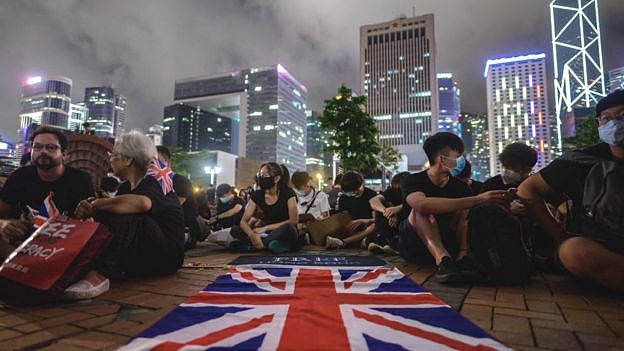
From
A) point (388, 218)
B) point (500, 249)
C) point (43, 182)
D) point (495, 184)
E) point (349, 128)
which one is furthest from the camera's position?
point (349, 128)

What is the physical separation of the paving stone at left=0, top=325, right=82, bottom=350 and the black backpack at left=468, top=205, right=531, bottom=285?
2.80 metres

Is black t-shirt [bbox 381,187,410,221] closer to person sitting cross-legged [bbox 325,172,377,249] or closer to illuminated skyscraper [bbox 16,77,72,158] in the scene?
person sitting cross-legged [bbox 325,172,377,249]

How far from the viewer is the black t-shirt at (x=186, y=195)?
4949mm

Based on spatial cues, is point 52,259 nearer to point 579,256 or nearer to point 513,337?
point 513,337

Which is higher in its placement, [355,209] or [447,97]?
[447,97]

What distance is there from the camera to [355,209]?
5.69 meters

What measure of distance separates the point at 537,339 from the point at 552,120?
15290cm

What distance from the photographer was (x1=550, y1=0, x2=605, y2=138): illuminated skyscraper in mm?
103750

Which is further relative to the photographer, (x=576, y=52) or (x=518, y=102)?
(x=518, y=102)

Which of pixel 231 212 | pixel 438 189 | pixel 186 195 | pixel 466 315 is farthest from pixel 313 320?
pixel 231 212

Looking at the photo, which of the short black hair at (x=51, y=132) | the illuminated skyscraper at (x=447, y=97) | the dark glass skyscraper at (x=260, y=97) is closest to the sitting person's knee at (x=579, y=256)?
the short black hair at (x=51, y=132)

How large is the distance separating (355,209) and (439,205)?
111 inches

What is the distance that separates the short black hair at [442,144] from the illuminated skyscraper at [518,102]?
126 metres

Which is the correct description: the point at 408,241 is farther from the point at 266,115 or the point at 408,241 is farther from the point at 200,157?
the point at 266,115
